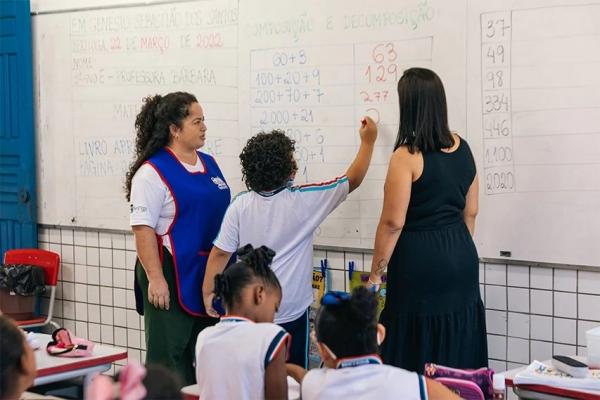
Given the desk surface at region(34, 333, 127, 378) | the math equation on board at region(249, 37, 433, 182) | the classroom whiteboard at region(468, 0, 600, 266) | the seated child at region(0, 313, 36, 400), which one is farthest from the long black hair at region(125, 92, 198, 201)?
the seated child at region(0, 313, 36, 400)

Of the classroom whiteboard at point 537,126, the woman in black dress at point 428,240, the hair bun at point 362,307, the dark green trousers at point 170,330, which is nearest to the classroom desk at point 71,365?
the dark green trousers at point 170,330

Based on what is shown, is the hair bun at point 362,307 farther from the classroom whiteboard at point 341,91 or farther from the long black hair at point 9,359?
the classroom whiteboard at point 341,91

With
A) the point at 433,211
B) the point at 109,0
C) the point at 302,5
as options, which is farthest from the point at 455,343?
the point at 109,0

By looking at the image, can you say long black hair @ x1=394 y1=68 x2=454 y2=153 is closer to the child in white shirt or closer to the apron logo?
the child in white shirt

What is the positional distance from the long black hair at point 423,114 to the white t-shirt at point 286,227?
1.37 ft

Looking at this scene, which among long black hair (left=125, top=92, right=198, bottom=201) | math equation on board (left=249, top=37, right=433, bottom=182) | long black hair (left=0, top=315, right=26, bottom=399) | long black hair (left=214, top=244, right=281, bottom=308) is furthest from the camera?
math equation on board (left=249, top=37, right=433, bottom=182)

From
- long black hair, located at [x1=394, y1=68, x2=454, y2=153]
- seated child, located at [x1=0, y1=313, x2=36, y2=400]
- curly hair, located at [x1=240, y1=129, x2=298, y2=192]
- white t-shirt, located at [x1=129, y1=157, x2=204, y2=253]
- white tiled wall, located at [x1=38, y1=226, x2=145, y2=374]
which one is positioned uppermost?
long black hair, located at [x1=394, y1=68, x2=454, y2=153]

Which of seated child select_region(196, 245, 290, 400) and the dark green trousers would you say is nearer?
seated child select_region(196, 245, 290, 400)

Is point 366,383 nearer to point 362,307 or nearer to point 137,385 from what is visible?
point 362,307

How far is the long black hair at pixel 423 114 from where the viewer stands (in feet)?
10.9

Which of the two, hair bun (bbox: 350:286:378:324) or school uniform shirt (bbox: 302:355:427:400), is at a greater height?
hair bun (bbox: 350:286:378:324)

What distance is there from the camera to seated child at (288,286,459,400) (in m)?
2.22

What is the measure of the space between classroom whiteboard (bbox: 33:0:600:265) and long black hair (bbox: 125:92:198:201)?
70 cm

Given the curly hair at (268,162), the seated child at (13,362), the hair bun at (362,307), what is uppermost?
the curly hair at (268,162)
